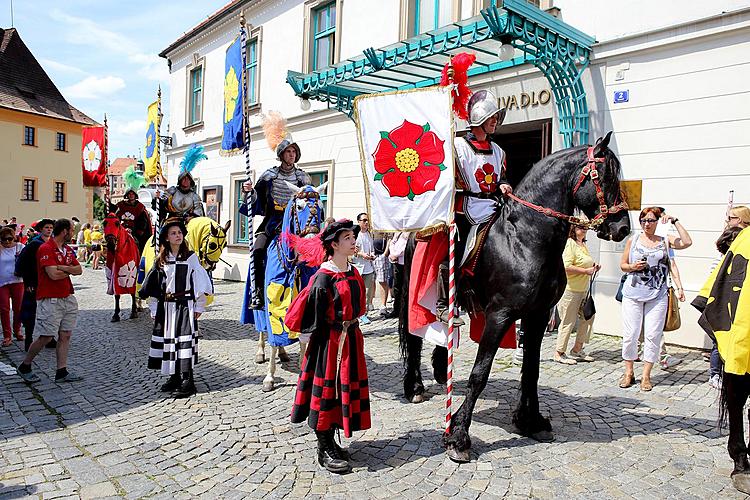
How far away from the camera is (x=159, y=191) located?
788 centimetres

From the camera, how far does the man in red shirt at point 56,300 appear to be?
5.52 metres

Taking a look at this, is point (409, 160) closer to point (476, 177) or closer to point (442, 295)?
A: point (476, 177)

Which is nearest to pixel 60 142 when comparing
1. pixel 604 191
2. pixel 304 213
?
pixel 304 213

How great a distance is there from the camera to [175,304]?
511cm

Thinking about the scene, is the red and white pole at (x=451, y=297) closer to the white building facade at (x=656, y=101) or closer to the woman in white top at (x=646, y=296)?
the woman in white top at (x=646, y=296)

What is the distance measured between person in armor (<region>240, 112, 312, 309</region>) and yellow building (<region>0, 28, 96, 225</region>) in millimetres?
33794

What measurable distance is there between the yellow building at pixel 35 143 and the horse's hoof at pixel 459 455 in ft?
120

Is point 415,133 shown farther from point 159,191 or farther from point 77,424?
point 159,191

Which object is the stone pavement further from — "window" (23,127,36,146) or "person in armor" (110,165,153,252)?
"window" (23,127,36,146)

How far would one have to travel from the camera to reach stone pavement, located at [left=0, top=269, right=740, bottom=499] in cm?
338

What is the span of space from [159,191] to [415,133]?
5205mm

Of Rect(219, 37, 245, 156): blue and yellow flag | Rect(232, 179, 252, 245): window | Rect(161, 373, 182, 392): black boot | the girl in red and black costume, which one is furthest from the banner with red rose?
Rect(232, 179, 252, 245): window

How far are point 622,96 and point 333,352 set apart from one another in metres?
6.59

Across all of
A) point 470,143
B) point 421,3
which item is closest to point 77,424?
point 470,143
